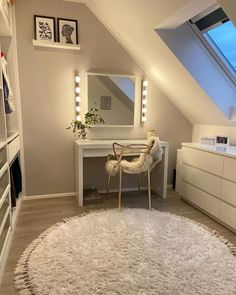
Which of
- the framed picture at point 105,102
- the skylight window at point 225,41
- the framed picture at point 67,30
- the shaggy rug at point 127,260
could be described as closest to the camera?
the shaggy rug at point 127,260

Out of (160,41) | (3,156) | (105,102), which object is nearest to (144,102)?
(105,102)

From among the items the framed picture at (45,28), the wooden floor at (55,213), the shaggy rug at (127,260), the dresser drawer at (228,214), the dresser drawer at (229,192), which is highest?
the framed picture at (45,28)

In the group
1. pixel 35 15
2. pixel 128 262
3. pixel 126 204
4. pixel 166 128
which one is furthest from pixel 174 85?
pixel 128 262

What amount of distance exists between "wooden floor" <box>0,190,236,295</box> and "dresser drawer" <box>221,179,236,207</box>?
0.31 meters

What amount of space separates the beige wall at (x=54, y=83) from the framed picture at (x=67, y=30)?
7cm

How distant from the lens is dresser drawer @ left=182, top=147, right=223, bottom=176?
2484 mm

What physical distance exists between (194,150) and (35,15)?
8.26ft

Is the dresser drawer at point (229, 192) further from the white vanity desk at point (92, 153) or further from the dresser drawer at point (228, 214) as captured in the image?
the white vanity desk at point (92, 153)

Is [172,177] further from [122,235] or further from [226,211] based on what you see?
[122,235]

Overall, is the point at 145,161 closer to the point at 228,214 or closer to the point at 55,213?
the point at 228,214

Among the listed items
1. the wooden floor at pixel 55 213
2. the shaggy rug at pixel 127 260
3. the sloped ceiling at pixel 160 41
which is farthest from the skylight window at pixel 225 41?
the shaggy rug at pixel 127 260

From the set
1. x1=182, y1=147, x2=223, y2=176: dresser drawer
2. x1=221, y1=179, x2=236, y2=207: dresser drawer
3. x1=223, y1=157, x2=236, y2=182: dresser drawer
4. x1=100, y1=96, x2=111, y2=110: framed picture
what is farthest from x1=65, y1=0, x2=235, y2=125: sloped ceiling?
x1=221, y1=179, x2=236, y2=207: dresser drawer

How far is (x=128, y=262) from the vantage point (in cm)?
178

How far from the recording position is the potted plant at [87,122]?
3.11 metres
